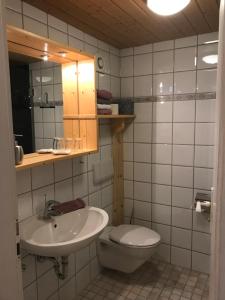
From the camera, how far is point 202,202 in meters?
2.02

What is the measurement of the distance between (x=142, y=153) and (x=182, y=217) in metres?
0.70

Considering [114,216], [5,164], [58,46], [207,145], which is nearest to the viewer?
[5,164]

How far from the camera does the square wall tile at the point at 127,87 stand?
7.72 feet

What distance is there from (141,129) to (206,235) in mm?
1116

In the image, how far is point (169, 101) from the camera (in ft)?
7.16

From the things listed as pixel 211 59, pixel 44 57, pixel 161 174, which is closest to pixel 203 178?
pixel 161 174

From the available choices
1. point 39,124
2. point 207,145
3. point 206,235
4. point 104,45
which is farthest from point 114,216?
point 104,45

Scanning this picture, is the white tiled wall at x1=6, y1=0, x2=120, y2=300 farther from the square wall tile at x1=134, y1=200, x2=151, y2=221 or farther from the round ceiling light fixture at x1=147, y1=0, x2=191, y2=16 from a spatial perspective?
the round ceiling light fixture at x1=147, y1=0, x2=191, y2=16

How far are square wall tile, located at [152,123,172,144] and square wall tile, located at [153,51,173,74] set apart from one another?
1.57ft

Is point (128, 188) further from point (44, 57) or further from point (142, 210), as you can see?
point (44, 57)

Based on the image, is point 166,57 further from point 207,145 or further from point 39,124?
point 39,124

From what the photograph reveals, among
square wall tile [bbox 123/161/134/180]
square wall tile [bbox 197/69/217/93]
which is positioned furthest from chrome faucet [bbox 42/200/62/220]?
square wall tile [bbox 197/69/217/93]

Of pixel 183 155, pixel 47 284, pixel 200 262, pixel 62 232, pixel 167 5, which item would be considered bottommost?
pixel 200 262

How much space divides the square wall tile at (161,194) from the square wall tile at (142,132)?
0.45 m
